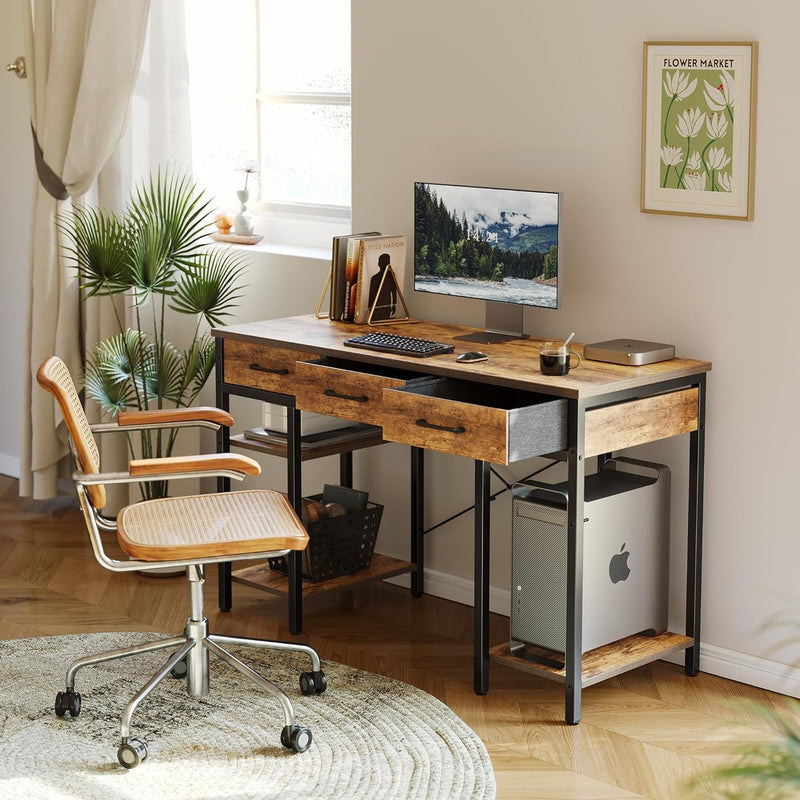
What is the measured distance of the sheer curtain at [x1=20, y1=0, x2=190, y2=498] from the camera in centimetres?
412

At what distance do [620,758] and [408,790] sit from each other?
0.49 metres

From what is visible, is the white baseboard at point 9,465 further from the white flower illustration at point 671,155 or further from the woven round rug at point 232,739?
→ the white flower illustration at point 671,155

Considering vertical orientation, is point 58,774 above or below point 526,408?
below

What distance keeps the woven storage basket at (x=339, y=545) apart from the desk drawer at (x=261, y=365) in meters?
0.42

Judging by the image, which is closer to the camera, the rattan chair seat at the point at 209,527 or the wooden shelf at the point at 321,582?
the rattan chair seat at the point at 209,527

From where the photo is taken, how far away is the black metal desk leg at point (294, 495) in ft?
11.2

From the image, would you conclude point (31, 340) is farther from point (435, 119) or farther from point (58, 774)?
point (58, 774)

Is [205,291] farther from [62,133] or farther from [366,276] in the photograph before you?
[62,133]

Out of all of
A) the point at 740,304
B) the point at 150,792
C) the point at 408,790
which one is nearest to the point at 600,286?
the point at 740,304

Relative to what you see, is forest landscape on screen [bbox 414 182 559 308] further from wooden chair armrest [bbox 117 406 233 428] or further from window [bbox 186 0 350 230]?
window [bbox 186 0 350 230]

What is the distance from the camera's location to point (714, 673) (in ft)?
10.6

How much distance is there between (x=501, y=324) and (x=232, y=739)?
1290 millimetres

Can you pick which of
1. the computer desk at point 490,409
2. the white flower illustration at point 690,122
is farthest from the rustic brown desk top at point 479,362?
the white flower illustration at point 690,122

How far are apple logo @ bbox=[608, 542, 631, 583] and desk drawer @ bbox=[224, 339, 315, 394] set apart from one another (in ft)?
3.01
